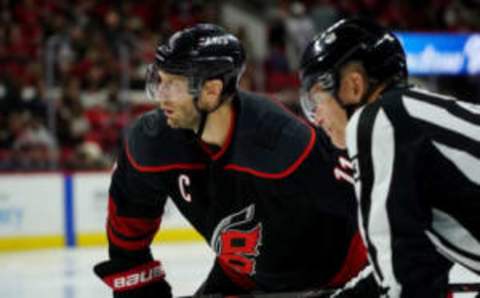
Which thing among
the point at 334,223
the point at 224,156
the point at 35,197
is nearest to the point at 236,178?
the point at 224,156

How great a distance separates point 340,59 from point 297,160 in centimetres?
66

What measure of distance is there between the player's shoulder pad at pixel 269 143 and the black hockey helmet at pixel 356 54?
54cm

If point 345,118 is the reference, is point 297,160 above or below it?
below

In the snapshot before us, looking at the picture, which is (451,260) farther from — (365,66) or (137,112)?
(137,112)

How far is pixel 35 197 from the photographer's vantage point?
892cm

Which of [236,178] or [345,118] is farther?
[236,178]

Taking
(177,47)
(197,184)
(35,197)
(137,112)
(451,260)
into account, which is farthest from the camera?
(137,112)

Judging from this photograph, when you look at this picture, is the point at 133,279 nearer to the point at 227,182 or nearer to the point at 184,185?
the point at 184,185

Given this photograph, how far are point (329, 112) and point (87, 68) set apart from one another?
26.5 feet

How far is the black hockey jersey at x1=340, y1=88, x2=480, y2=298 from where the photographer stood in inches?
72.3

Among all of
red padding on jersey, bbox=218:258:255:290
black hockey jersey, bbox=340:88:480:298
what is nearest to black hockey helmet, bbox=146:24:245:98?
red padding on jersey, bbox=218:258:255:290

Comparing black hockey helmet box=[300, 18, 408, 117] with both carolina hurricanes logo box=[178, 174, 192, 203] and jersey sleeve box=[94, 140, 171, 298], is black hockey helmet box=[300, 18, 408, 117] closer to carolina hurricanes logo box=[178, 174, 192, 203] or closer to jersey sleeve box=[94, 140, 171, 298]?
carolina hurricanes logo box=[178, 174, 192, 203]

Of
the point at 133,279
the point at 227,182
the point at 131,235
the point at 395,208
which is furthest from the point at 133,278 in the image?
the point at 395,208

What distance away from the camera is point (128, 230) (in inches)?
115
